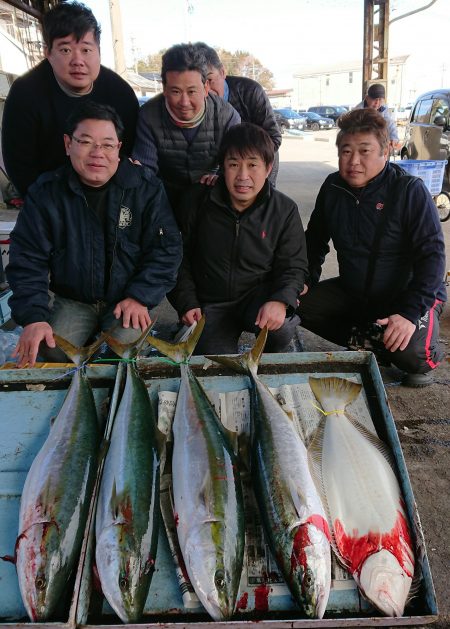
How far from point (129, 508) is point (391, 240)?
2.41m

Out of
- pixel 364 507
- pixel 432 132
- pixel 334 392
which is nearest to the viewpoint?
pixel 364 507

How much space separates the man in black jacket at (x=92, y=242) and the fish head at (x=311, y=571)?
169cm

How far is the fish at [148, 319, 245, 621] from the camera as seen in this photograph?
1.57 m

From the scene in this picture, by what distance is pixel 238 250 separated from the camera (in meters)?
3.22

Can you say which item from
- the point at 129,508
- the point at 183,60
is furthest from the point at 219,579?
the point at 183,60

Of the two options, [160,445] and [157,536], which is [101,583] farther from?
[160,445]

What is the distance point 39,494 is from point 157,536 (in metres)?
0.47

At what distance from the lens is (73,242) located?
2922 mm

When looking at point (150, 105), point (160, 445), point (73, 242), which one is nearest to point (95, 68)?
point (150, 105)

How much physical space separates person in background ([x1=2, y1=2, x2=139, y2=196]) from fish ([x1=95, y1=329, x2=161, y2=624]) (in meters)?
2.09

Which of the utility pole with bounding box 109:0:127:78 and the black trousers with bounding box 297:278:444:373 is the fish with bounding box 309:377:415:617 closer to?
the black trousers with bounding box 297:278:444:373

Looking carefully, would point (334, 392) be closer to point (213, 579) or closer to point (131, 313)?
point (213, 579)

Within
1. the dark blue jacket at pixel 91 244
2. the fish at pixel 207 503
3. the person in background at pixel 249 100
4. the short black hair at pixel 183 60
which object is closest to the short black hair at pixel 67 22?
the short black hair at pixel 183 60

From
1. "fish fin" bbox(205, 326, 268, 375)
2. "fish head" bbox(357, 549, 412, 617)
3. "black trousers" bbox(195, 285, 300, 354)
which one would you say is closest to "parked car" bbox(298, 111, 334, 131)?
"black trousers" bbox(195, 285, 300, 354)
